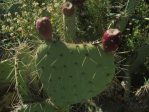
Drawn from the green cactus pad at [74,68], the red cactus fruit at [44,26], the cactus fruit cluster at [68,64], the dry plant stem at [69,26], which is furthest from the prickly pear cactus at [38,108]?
the red cactus fruit at [44,26]

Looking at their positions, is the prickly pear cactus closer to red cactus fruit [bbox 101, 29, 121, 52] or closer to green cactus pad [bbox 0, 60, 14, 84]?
green cactus pad [bbox 0, 60, 14, 84]

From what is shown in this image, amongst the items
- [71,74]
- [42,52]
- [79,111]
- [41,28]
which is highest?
[41,28]

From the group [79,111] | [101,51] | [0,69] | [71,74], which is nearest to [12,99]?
[0,69]

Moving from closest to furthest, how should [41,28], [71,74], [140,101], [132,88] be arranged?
[41,28]
[71,74]
[140,101]
[132,88]

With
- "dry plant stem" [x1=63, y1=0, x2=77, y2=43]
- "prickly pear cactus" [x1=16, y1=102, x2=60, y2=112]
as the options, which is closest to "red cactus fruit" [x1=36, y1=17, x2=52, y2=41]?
"dry plant stem" [x1=63, y1=0, x2=77, y2=43]

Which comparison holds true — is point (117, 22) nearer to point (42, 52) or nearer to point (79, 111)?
point (79, 111)

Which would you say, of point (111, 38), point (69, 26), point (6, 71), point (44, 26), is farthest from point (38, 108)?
point (111, 38)
